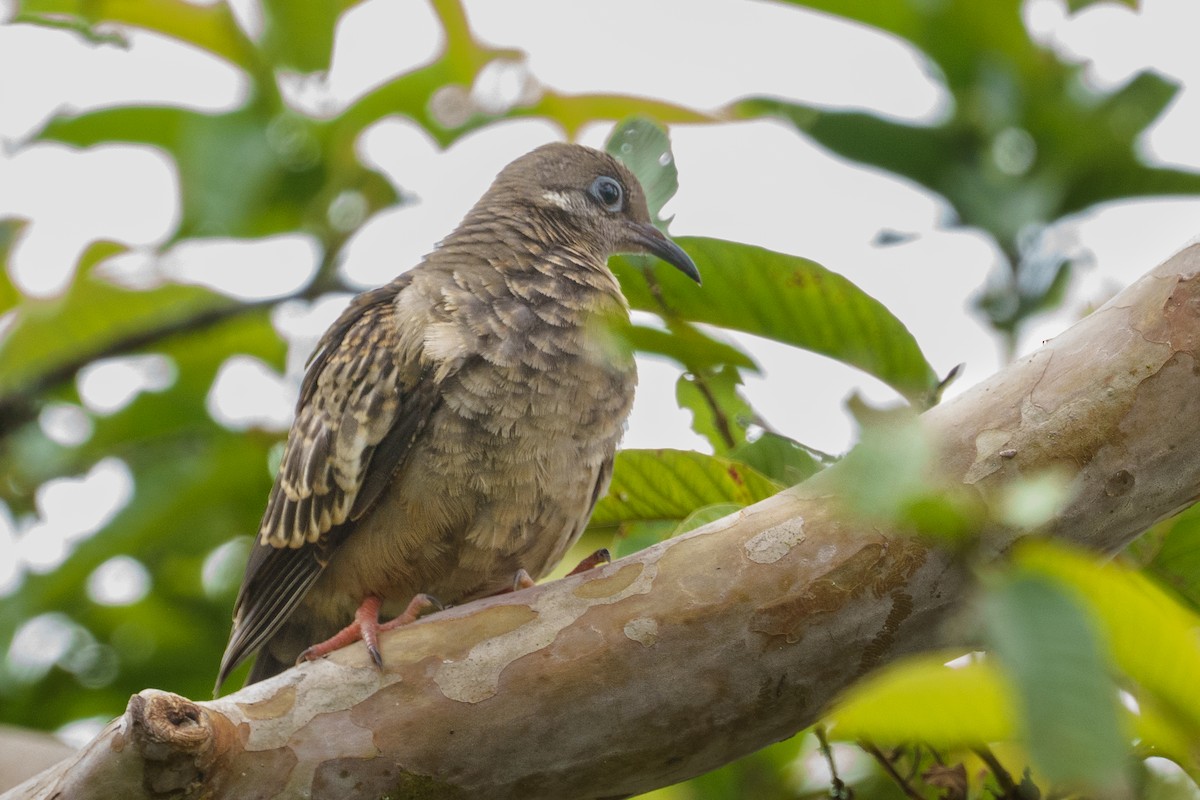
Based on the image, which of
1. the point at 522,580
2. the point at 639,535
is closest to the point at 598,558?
the point at 639,535

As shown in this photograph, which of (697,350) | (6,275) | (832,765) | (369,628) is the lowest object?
(832,765)

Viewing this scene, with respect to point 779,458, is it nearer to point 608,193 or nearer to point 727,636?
point 727,636

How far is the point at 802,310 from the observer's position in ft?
8.11

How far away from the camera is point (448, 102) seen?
13.9 ft

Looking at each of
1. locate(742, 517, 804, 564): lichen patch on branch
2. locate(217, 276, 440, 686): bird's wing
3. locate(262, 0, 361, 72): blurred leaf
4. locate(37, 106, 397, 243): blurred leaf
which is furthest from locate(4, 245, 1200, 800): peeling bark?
locate(262, 0, 361, 72): blurred leaf

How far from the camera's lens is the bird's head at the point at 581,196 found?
3.53 metres

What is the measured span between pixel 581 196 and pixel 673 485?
1.31m

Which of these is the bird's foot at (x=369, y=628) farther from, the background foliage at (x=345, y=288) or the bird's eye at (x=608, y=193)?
the bird's eye at (x=608, y=193)

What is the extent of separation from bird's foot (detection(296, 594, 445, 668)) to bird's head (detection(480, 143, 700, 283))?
116cm

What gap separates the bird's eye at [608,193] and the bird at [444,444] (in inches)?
19.0

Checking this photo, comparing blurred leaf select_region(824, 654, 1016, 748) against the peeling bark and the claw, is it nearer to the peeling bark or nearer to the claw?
the peeling bark

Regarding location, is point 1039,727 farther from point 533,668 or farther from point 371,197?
point 371,197

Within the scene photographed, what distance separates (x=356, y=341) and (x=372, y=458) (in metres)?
0.35

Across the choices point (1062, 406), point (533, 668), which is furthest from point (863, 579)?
point (533, 668)
